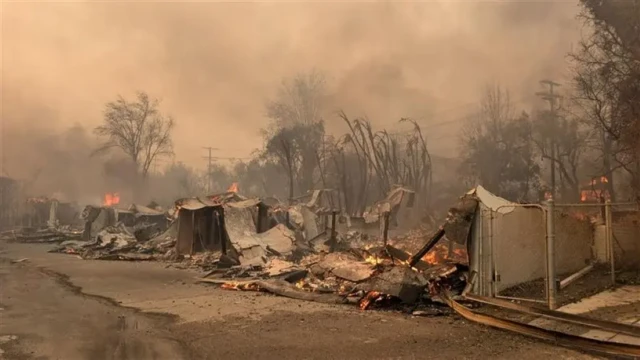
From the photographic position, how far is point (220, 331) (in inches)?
271

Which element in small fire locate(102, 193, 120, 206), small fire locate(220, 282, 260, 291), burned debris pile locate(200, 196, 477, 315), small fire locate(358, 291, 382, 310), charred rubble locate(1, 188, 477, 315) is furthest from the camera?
small fire locate(102, 193, 120, 206)

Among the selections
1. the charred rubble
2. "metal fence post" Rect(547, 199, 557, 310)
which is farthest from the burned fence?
"metal fence post" Rect(547, 199, 557, 310)

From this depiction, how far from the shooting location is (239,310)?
8.54 metres

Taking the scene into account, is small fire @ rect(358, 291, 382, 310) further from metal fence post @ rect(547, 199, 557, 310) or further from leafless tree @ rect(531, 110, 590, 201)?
leafless tree @ rect(531, 110, 590, 201)

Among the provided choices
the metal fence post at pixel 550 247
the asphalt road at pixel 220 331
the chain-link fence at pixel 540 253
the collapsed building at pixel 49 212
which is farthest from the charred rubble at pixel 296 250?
the collapsed building at pixel 49 212

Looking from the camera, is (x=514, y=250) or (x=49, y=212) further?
(x=49, y=212)

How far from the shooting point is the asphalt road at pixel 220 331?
18.7 feet

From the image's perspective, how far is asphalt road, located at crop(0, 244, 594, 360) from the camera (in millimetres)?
5707

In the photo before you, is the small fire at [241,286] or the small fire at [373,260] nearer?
the small fire at [373,260]

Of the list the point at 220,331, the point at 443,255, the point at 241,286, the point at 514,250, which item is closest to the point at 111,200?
the point at 241,286

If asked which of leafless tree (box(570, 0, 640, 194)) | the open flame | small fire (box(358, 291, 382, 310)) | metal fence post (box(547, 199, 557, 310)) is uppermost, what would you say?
leafless tree (box(570, 0, 640, 194))

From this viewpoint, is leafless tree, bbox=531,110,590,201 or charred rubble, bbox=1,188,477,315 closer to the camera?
charred rubble, bbox=1,188,477,315

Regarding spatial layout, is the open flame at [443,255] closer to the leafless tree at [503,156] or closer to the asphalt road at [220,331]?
the asphalt road at [220,331]

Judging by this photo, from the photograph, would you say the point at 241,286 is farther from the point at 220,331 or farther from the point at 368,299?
the point at 220,331
